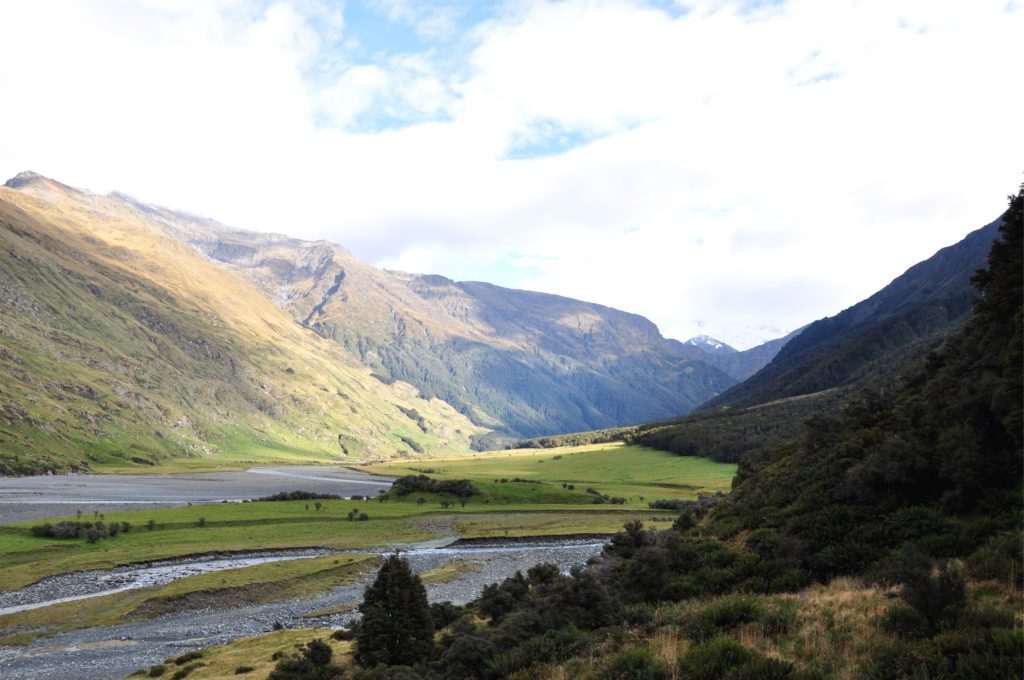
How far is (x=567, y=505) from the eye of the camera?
120 m

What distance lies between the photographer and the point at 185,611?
55.3 meters

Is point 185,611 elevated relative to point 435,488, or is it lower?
elevated

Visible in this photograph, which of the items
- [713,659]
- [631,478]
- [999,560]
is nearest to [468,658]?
[713,659]

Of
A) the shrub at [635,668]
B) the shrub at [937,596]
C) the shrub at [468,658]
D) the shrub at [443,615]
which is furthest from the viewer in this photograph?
the shrub at [443,615]

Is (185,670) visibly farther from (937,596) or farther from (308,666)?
(937,596)

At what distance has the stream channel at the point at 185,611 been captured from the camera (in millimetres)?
41344

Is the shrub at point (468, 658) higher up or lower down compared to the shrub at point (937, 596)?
lower down

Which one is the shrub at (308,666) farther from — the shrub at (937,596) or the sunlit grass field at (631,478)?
the sunlit grass field at (631,478)

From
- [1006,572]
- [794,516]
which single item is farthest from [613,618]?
[794,516]

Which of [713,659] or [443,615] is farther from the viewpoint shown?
[443,615]

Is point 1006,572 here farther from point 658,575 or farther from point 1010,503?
point 658,575

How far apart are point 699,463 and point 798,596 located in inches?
6219

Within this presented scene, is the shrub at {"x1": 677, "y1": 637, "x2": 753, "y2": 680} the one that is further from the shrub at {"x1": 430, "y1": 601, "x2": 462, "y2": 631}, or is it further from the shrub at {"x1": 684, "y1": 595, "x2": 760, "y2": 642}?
the shrub at {"x1": 430, "y1": 601, "x2": 462, "y2": 631}

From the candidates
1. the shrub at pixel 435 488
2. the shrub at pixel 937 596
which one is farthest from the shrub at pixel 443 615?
the shrub at pixel 435 488
